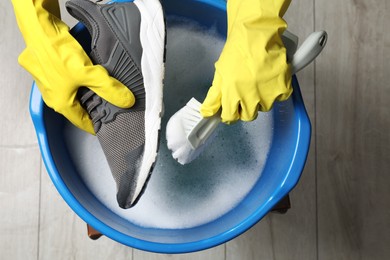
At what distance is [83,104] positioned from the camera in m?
0.67

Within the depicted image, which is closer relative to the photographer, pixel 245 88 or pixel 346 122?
pixel 245 88

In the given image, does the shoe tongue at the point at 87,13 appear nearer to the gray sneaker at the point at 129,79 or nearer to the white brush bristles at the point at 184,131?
the gray sneaker at the point at 129,79

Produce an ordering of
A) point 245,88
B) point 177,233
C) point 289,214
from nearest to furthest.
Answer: point 245,88 < point 177,233 < point 289,214

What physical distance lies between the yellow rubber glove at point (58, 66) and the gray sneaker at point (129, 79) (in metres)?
0.02

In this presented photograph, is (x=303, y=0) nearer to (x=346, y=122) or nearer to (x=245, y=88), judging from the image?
(x=346, y=122)

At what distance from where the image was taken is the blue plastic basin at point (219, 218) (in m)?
0.64

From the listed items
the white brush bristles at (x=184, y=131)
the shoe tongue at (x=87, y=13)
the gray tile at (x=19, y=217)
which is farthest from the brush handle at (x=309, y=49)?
→ the gray tile at (x=19, y=217)

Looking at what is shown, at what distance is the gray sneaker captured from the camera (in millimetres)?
643

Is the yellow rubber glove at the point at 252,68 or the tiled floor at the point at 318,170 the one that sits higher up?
the yellow rubber glove at the point at 252,68

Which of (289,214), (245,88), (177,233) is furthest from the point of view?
(289,214)

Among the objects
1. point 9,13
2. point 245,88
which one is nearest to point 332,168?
point 245,88

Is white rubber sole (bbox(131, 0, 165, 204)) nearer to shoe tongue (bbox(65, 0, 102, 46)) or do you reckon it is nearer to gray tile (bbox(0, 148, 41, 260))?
shoe tongue (bbox(65, 0, 102, 46))

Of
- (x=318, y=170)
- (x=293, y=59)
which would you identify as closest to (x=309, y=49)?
(x=293, y=59)

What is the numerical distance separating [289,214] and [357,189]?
0.14 meters
